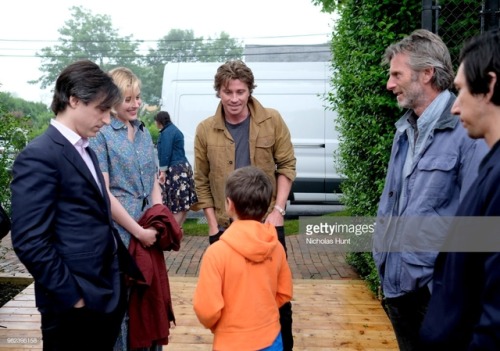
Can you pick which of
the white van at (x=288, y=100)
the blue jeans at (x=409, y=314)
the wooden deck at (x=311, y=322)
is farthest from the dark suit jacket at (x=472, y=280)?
the white van at (x=288, y=100)

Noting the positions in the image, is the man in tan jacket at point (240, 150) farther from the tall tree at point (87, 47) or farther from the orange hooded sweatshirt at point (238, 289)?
the tall tree at point (87, 47)

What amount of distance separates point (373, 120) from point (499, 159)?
10.7ft

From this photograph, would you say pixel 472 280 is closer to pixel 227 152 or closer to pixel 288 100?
pixel 227 152

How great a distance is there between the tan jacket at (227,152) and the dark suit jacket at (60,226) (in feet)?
4.10

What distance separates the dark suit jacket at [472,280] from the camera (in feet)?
5.12

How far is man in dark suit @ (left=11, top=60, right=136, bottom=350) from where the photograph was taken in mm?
2332

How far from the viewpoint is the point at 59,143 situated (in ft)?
8.07

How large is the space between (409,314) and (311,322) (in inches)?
79.7

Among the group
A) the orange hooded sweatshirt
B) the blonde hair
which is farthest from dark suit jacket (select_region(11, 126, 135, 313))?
the blonde hair

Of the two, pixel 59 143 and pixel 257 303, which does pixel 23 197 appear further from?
pixel 257 303

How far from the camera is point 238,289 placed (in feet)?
9.14

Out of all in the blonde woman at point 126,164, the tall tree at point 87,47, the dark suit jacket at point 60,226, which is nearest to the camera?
the dark suit jacket at point 60,226

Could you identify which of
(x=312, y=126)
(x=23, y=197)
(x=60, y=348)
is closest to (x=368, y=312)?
(x=60, y=348)

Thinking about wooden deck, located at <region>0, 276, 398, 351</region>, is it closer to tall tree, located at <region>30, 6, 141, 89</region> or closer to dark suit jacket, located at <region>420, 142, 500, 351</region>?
dark suit jacket, located at <region>420, 142, 500, 351</region>
